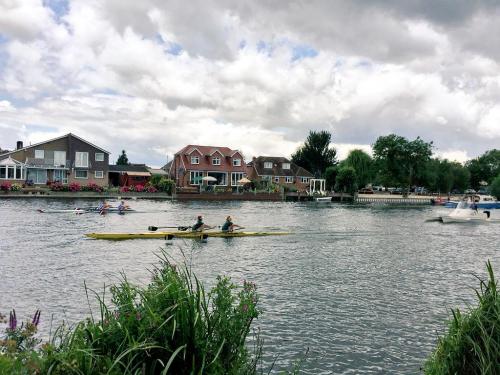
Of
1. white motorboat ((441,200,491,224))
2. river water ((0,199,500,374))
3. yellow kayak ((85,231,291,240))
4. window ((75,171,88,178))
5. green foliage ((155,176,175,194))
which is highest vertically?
window ((75,171,88,178))

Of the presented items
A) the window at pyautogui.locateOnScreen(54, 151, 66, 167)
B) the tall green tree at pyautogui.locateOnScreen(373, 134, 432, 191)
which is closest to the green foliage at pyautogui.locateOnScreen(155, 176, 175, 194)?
the window at pyautogui.locateOnScreen(54, 151, 66, 167)

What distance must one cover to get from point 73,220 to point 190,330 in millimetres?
37353

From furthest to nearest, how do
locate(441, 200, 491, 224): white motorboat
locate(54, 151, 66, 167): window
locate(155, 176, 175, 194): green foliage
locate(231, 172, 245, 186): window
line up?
locate(231, 172, 245, 186): window, locate(54, 151, 66, 167): window, locate(155, 176, 175, 194): green foliage, locate(441, 200, 491, 224): white motorboat

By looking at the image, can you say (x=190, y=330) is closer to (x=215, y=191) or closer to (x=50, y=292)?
(x=50, y=292)

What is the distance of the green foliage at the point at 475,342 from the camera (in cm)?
599

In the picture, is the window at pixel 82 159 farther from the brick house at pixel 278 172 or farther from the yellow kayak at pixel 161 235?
the yellow kayak at pixel 161 235

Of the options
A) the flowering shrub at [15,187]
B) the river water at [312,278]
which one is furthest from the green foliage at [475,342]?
the flowering shrub at [15,187]

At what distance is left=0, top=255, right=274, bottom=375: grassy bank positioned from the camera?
518cm

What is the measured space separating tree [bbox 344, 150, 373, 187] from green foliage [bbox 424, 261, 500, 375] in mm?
114883

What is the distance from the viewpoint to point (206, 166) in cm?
9581

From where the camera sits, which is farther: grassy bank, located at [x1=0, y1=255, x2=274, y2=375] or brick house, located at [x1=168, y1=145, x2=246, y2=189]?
brick house, located at [x1=168, y1=145, x2=246, y2=189]

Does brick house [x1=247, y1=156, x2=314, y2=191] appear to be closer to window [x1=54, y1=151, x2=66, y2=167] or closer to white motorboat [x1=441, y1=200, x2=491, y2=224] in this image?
window [x1=54, y1=151, x2=66, y2=167]

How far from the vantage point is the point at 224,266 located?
21.7 meters

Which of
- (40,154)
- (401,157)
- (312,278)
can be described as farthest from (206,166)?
(312,278)
